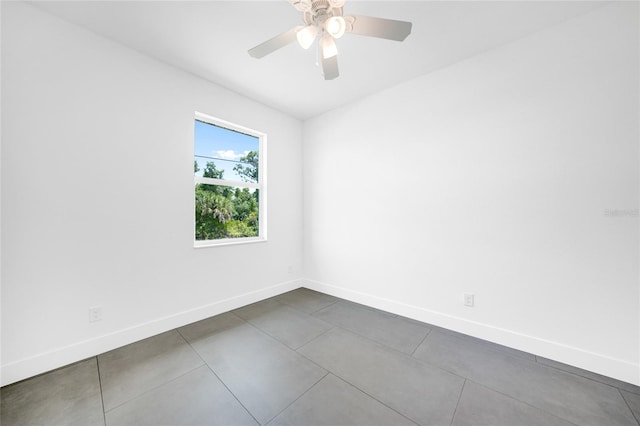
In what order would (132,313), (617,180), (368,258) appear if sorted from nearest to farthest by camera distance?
(617,180) < (132,313) < (368,258)

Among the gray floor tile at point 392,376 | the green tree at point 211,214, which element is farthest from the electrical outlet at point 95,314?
the gray floor tile at point 392,376

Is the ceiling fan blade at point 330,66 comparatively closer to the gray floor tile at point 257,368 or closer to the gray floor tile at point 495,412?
the gray floor tile at point 257,368

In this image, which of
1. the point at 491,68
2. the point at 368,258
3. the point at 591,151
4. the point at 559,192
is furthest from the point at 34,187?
the point at 591,151

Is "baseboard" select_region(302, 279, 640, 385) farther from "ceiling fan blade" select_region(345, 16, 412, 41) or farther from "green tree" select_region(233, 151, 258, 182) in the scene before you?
"ceiling fan blade" select_region(345, 16, 412, 41)

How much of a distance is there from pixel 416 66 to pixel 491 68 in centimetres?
67

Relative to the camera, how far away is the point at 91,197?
76.9 inches

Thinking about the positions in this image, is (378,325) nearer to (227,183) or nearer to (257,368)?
(257,368)

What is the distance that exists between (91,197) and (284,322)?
6.82 feet

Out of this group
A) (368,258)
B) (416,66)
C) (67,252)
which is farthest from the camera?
(368,258)

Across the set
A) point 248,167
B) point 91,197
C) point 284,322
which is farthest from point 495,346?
point 91,197

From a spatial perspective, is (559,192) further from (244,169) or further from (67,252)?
(67,252)

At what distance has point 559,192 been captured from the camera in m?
1.91

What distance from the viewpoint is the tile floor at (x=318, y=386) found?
1.37 meters

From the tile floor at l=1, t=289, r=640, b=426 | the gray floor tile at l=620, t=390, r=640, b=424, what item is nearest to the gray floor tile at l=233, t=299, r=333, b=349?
the tile floor at l=1, t=289, r=640, b=426
